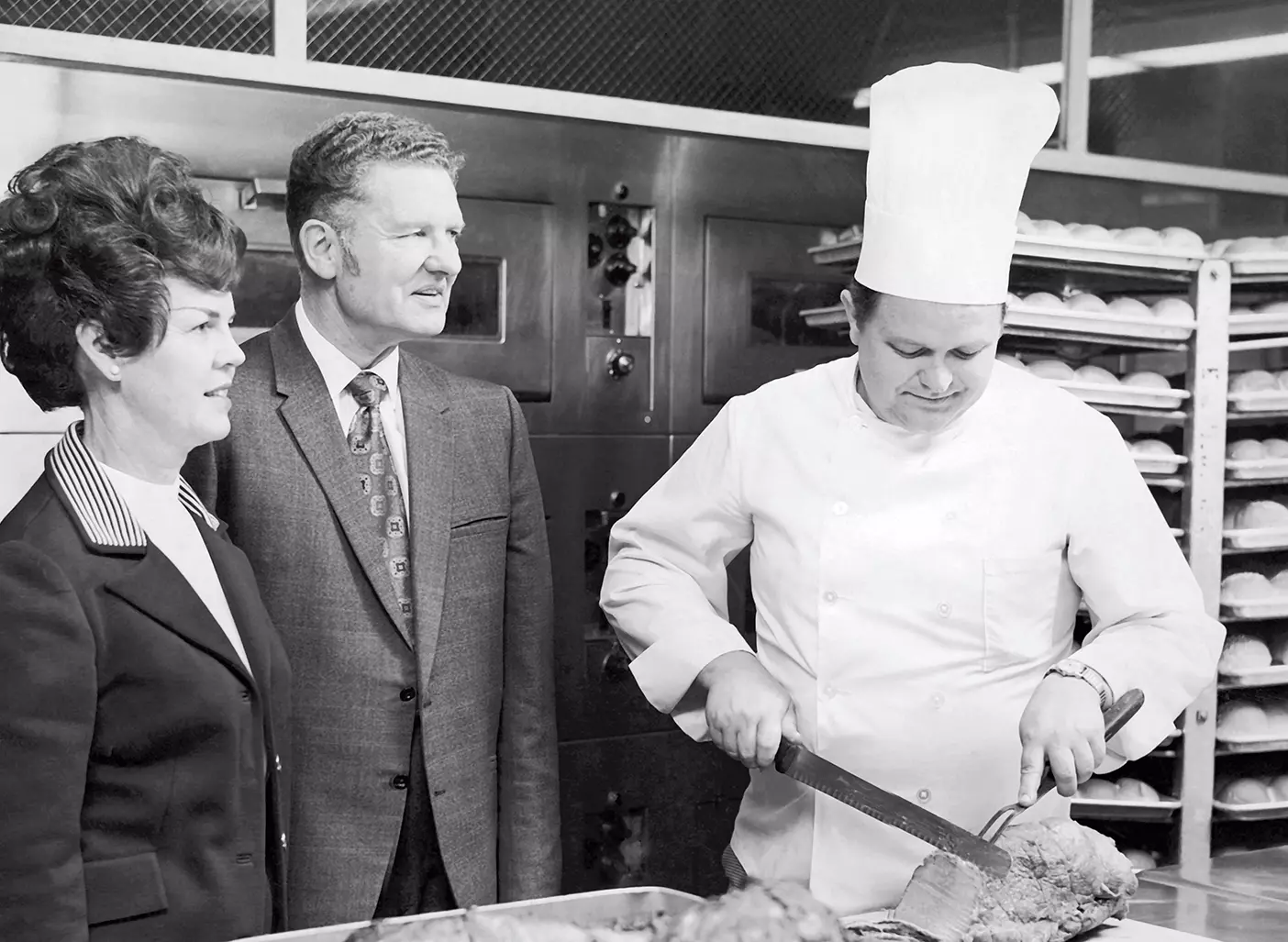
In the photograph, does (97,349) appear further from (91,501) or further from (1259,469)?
(1259,469)

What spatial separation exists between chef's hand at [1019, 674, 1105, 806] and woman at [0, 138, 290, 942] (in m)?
0.84

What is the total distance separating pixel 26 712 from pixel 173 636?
162mm

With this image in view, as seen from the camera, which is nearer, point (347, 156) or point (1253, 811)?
point (347, 156)

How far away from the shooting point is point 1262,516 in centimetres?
280

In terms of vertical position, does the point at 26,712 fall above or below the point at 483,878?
above

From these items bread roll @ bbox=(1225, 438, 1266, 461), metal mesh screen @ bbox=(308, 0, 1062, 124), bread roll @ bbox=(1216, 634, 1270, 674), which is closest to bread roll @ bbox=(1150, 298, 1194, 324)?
bread roll @ bbox=(1225, 438, 1266, 461)

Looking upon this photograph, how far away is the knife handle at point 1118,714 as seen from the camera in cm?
158

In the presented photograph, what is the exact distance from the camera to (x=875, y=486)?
1.87 metres

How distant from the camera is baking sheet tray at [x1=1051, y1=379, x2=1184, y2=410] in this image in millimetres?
2604

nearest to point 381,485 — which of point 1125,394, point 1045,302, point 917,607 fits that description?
point 917,607

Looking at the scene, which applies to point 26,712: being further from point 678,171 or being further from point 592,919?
point 678,171

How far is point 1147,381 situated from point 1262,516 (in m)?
0.39

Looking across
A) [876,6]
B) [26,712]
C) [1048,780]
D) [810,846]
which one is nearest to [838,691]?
[810,846]

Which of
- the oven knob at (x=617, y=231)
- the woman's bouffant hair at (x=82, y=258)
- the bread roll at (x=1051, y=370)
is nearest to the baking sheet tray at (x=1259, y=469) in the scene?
the bread roll at (x=1051, y=370)
